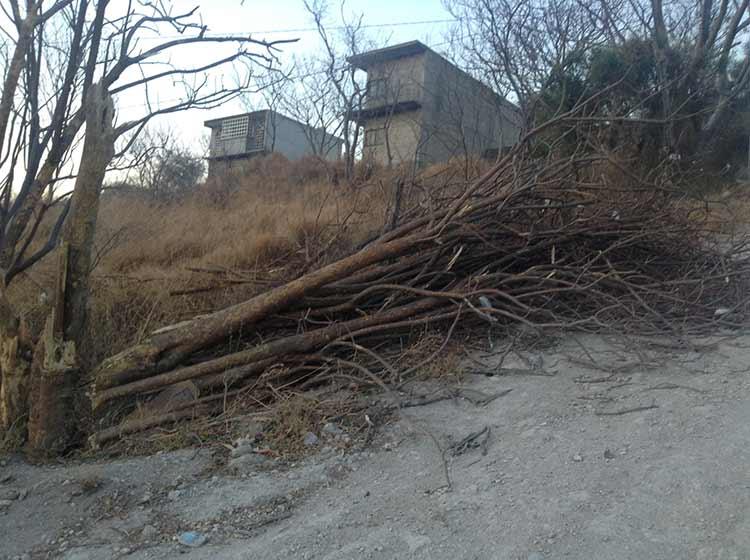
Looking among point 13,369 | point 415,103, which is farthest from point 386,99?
point 13,369

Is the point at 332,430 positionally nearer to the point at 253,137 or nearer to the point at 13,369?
the point at 13,369

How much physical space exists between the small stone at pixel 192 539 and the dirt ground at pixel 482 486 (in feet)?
0.12

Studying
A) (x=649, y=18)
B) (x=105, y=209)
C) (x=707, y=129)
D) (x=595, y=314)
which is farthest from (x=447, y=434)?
(x=649, y=18)

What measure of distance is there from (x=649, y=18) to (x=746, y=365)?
9419mm

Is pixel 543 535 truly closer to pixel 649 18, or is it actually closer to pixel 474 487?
pixel 474 487

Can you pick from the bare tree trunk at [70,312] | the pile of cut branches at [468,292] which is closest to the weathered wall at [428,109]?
the pile of cut branches at [468,292]

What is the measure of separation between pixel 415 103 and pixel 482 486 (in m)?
15.5

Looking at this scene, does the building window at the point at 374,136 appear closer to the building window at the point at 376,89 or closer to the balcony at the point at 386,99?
the balcony at the point at 386,99

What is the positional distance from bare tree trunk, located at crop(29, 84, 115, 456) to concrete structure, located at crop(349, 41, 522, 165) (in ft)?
37.0

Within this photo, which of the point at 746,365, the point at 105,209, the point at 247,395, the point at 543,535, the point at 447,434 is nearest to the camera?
the point at 543,535

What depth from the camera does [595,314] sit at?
4.76 meters

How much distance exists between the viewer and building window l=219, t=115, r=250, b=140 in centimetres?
2108

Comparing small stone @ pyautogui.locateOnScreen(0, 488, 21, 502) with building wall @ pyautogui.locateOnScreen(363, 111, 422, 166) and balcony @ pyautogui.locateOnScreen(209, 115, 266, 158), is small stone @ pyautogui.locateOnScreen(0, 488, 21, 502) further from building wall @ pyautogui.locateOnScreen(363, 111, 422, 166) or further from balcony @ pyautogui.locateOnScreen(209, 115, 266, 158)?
balcony @ pyautogui.locateOnScreen(209, 115, 266, 158)

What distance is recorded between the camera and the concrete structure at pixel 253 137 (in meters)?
19.5
